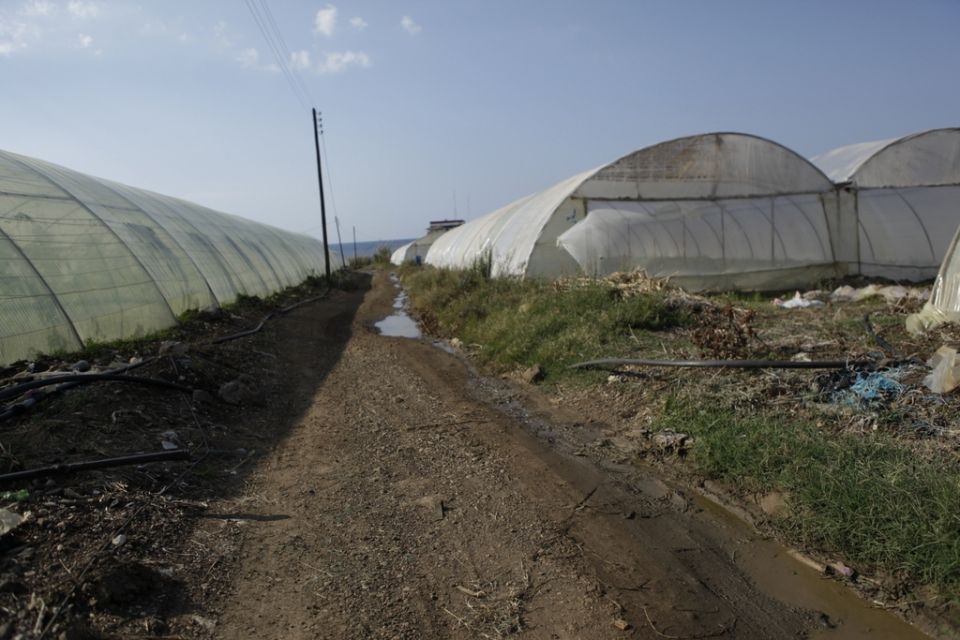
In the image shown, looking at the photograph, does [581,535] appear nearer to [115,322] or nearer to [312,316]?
[115,322]

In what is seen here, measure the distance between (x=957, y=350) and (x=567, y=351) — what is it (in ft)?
13.0

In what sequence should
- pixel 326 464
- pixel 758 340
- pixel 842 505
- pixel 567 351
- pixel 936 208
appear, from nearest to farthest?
pixel 842 505 < pixel 326 464 < pixel 758 340 < pixel 567 351 < pixel 936 208

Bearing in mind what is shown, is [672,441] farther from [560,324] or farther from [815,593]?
[560,324]

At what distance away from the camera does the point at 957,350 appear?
5.08m

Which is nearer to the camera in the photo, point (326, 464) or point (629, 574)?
point (629, 574)

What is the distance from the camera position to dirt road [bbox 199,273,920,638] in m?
3.00

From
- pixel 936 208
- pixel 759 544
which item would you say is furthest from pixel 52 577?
pixel 936 208

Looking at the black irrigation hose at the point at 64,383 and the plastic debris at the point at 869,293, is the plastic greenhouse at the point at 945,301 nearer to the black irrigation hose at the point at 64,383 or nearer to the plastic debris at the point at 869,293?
the plastic debris at the point at 869,293

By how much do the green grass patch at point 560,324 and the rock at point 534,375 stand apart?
100 mm

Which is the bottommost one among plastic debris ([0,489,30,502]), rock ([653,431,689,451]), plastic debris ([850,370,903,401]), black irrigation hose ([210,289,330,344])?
rock ([653,431,689,451])

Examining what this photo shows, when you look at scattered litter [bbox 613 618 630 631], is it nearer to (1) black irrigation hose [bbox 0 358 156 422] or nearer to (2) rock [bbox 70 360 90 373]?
(1) black irrigation hose [bbox 0 358 156 422]

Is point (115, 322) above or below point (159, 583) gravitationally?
above

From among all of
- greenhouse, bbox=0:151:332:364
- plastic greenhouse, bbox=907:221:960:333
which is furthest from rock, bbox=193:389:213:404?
plastic greenhouse, bbox=907:221:960:333

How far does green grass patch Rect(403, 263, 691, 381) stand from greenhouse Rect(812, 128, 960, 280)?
927 cm
